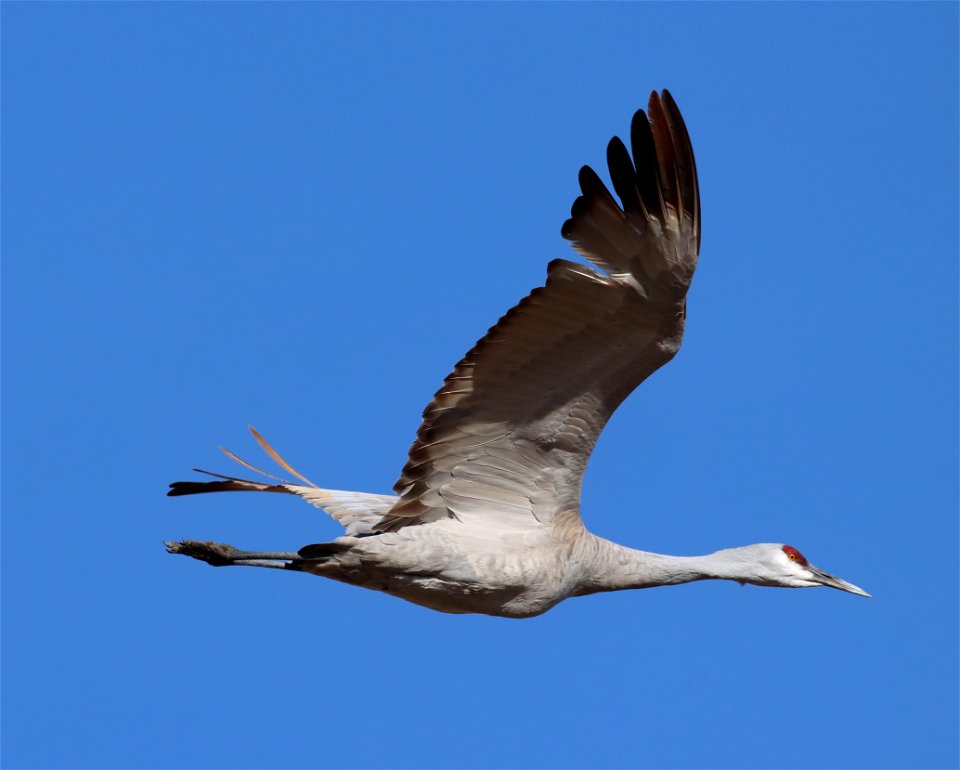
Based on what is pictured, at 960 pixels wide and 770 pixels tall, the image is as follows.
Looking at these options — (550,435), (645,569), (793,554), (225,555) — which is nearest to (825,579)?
(793,554)

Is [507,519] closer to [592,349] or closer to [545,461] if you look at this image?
[545,461]

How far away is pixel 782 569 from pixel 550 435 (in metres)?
2.60

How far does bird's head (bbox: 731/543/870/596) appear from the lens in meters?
12.6

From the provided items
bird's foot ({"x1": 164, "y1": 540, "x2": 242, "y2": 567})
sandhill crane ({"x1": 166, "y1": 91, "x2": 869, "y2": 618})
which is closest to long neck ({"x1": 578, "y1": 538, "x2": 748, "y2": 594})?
sandhill crane ({"x1": 166, "y1": 91, "x2": 869, "y2": 618})

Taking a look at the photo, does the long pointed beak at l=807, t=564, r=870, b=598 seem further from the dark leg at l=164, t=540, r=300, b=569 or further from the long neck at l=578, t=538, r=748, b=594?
the dark leg at l=164, t=540, r=300, b=569

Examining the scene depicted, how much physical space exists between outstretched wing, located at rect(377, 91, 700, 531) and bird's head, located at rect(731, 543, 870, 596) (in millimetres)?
1778

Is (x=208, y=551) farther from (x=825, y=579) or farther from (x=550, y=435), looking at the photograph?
(x=825, y=579)

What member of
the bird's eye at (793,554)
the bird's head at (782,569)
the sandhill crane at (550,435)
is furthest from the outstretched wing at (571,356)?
the bird's eye at (793,554)

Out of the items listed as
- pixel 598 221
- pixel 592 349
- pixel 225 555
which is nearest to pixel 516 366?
pixel 592 349

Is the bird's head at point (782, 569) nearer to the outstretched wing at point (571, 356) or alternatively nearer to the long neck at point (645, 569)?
the long neck at point (645, 569)

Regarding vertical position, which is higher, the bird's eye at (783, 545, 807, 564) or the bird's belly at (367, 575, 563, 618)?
the bird's eye at (783, 545, 807, 564)

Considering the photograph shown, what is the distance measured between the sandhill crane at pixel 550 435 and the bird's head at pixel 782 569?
0.02 meters

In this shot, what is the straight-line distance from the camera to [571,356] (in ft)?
35.4

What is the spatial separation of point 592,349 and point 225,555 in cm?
324
